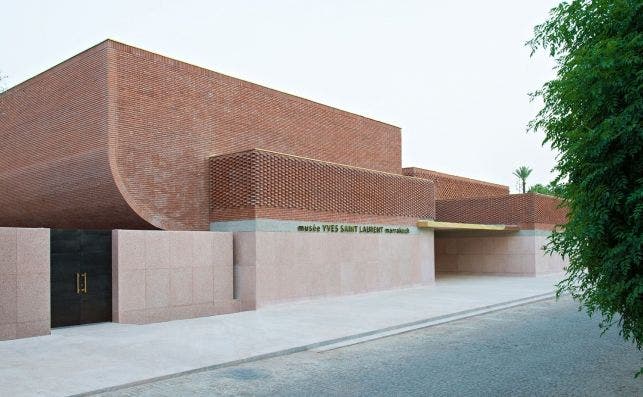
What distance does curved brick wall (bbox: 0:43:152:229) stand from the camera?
65.0ft

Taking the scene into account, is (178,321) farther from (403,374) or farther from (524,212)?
(524,212)

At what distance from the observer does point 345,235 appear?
24.2 metres

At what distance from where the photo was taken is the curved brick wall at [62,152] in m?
19.8

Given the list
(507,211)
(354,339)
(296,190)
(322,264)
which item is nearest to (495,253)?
(507,211)

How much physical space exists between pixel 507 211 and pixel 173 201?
2401 cm

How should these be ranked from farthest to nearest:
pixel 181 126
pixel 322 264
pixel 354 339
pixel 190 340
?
pixel 322 264, pixel 181 126, pixel 354 339, pixel 190 340

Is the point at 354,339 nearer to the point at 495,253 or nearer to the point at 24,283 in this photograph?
the point at 24,283

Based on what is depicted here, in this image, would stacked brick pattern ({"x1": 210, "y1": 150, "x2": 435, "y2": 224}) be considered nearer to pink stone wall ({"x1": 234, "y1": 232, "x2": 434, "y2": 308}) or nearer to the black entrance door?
pink stone wall ({"x1": 234, "y1": 232, "x2": 434, "y2": 308})

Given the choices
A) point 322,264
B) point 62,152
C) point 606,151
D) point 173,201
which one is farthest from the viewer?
point 322,264

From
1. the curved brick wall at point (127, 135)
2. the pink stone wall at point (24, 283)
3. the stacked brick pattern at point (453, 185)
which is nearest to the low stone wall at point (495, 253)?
the stacked brick pattern at point (453, 185)

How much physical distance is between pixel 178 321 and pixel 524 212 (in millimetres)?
26069

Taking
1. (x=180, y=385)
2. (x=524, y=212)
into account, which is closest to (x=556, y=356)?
(x=180, y=385)

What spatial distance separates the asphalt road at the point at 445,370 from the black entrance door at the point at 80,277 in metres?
7.08

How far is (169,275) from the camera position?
17.7 m
